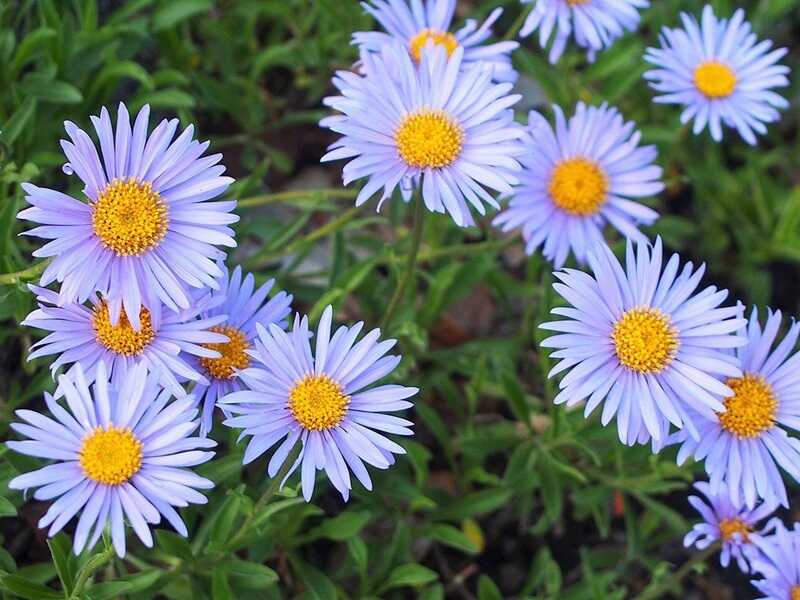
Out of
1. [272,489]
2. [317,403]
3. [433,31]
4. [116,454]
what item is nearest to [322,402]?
[317,403]

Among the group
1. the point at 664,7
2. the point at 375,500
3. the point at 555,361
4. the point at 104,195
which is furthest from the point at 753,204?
the point at 104,195

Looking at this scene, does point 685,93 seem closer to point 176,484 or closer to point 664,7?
point 664,7

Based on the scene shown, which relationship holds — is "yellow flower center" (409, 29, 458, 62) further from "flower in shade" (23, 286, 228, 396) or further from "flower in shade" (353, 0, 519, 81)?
"flower in shade" (23, 286, 228, 396)

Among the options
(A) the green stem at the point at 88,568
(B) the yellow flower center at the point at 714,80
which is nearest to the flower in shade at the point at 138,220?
(A) the green stem at the point at 88,568

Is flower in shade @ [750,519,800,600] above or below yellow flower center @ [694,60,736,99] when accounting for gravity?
below

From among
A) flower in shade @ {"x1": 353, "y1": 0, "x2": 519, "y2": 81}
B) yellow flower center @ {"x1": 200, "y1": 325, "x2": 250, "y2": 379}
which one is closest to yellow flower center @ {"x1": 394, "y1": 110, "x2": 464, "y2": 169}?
flower in shade @ {"x1": 353, "y1": 0, "x2": 519, "y2": 81}

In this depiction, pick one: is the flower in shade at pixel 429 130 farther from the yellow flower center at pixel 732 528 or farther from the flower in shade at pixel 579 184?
the yellow flower center at pixel 732 528
